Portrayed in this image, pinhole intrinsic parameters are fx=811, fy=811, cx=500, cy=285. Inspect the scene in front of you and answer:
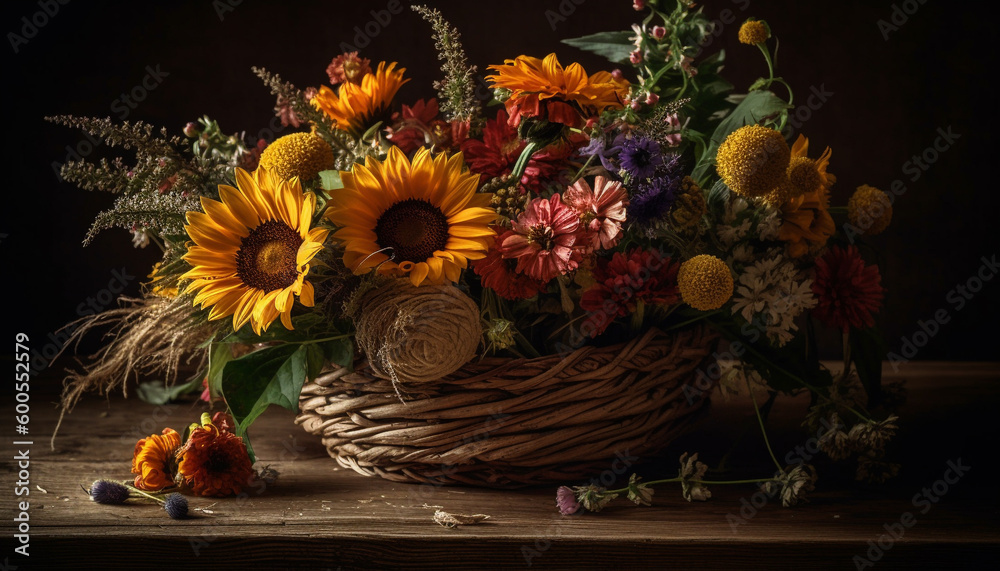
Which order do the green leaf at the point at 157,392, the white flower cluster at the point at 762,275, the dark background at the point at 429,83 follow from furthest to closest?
the dark background at the point at 429,83 < the green leaf at the point at 157,392 < the white flower cluster at the point at 762,275

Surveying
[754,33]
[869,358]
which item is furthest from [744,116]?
[869,358]

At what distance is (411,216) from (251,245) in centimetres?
15

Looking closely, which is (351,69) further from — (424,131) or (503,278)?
(503,278)

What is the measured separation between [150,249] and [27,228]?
24 cm

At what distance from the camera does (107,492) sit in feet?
2.55

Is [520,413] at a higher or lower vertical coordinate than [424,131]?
lower

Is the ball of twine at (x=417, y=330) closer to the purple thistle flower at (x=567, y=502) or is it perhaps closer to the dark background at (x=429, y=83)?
the purple thistle flower at (x=567, y=502)

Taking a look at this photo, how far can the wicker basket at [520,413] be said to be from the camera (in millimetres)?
768

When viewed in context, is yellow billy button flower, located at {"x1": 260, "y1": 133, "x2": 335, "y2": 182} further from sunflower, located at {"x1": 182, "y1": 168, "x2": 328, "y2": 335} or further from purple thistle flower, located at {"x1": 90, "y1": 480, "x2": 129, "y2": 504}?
purple thistle flower, located at {"x1": 90, "y1": 480, "x2": 129, "y2": 504}

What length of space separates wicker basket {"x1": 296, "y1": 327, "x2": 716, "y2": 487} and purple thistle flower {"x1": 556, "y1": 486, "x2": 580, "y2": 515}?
50 millimetres

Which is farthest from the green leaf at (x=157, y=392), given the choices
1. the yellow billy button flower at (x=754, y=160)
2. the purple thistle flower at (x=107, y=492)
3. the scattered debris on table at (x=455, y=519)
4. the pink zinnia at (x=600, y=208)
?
the yellow billy button flower at (x=754, y=160)

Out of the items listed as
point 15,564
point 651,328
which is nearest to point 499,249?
point 651,328

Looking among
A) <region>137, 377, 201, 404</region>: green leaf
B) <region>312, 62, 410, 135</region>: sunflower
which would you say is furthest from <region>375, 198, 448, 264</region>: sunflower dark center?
<region>137, 377, 201, 404</region>: green leaf

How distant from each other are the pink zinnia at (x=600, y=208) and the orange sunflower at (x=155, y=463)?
1.56ft
